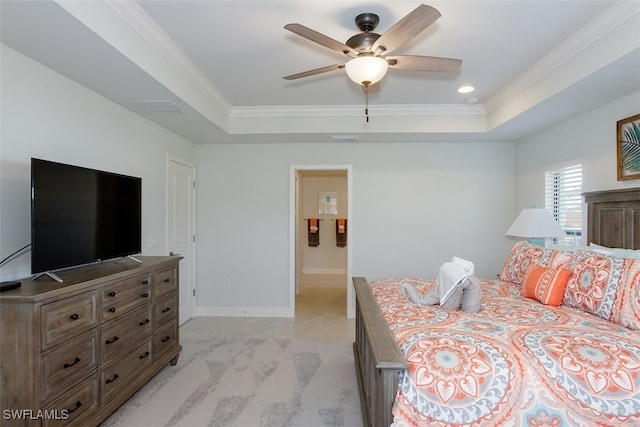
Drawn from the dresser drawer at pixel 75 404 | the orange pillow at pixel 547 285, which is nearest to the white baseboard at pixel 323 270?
the orange pillow at pixel 547 285

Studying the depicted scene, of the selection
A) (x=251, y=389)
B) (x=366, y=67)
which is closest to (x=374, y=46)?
(x=366, y=67)

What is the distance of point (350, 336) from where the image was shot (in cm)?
384

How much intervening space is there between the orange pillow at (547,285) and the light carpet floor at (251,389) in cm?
151

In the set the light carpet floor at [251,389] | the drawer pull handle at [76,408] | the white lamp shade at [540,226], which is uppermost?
the white lamp shade at [540,226]

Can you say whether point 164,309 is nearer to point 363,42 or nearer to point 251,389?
point 251,389

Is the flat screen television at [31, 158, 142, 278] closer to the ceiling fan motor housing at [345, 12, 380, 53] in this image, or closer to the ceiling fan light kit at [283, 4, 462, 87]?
the ceiling fan light kit at [283, 4, 462, 87]

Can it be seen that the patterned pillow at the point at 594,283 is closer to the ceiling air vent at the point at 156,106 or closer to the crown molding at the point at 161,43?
the crown molding at the point at 161,43

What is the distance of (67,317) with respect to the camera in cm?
185

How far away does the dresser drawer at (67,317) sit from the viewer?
1728 millimetres

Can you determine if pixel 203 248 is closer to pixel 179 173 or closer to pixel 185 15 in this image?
pixel 179 173

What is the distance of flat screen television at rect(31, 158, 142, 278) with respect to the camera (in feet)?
6.24

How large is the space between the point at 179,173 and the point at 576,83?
409cm

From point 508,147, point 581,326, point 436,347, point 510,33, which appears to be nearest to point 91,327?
point 436,347

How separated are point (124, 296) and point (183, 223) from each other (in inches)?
79.9
